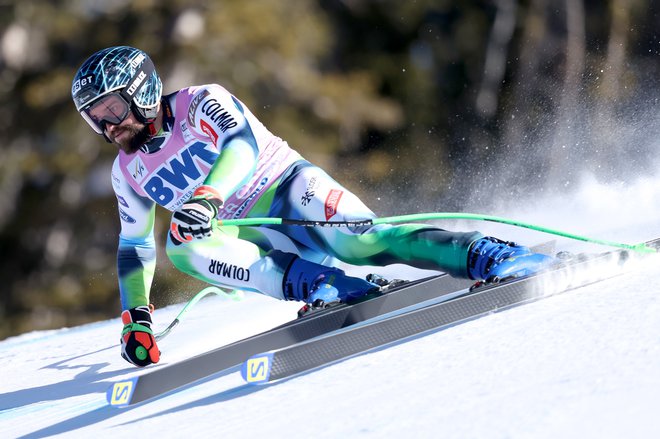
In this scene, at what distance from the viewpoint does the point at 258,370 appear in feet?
10.3

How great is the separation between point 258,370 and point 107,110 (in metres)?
1.38

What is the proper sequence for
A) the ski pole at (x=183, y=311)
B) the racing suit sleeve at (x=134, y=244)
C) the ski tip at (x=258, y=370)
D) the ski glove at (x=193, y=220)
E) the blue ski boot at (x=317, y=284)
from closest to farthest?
the ski tip at (x=258, y=370), the ski glove at (x=193, y=220), the blue ski boot at (x=317, y=284), the racing suit sleeve at (x=134, y=244), the ski pole at (x=183, y=311)

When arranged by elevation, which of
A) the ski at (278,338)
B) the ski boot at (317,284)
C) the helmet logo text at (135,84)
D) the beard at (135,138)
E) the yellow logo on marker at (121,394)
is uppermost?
the helmet logo text at (135,84)

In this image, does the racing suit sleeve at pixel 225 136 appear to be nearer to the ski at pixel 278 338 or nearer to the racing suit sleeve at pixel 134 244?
the racing suit sleeve at pixel 134 244

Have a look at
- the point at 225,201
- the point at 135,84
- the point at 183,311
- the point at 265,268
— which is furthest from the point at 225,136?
the point at 183,311

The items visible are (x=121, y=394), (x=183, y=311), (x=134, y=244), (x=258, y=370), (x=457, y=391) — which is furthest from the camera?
(x=183, y=311)

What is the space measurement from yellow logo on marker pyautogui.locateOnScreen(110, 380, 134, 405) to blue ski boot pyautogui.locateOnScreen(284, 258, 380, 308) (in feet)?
2.73

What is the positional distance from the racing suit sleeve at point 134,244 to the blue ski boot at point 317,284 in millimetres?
699

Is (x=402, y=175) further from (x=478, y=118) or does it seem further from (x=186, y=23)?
(x=186, y=23)

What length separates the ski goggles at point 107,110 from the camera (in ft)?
13.1

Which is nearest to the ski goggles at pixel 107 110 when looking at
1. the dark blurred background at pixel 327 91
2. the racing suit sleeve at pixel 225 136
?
the racing suit sleeve at pixel 225 136

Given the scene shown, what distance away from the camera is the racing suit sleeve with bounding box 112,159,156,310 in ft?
14.3

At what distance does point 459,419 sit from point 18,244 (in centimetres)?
1395

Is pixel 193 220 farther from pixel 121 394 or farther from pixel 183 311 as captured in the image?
pixel 183 311
